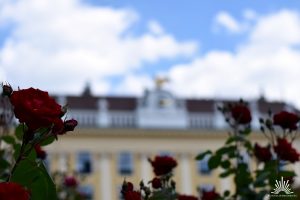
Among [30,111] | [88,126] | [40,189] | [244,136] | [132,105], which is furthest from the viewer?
[132,105]

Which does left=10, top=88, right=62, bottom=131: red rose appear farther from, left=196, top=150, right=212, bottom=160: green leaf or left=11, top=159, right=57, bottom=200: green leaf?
left=196, top=150, right=212, bottom=160: green leaf

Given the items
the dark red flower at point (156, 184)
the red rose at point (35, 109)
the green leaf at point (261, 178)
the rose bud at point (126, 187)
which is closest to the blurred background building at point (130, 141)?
the green leaf at point (261, 178)

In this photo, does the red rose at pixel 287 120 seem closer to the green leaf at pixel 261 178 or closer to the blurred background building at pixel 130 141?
the green leaf at pixel 261 178

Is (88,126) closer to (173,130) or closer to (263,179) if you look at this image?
(173,130)

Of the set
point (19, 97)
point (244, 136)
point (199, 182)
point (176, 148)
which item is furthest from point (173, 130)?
point (19, 97)

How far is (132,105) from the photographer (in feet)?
114

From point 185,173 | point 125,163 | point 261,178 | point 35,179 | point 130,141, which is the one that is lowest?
point 35,179

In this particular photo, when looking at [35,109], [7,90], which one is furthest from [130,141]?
[35,109]

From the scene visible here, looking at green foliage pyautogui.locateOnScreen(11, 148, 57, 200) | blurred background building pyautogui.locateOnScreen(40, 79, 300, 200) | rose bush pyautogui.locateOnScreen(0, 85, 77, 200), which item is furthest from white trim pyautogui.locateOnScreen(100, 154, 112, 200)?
green foliage pyautogui.locateOnScreen(11, 148, 57, 200)

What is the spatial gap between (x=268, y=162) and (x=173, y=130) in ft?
98.8

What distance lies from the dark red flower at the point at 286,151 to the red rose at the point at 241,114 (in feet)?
1.02

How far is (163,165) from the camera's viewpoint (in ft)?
9.65

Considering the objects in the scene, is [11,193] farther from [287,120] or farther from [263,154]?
[263,154]

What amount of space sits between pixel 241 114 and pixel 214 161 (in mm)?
320
